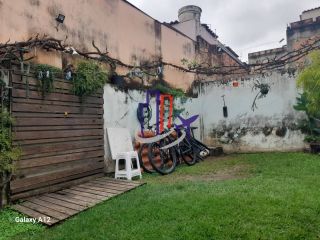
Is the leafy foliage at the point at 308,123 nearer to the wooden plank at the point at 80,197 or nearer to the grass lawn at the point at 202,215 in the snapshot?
the grass lawn at the point at 202,215

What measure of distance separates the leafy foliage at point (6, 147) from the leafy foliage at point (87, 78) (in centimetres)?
156

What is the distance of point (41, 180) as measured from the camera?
479cm

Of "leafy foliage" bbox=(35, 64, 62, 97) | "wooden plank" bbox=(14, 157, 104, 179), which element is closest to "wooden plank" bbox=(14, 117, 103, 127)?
"leafy foliage" bbox=(35, 64, 62, 97)

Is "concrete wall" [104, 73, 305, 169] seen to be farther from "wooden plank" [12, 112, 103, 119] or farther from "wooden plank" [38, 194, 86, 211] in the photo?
"wooden plank" [38, 194, 86, 211]

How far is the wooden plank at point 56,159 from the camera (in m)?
4.56

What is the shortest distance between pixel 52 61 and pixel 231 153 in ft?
20.8

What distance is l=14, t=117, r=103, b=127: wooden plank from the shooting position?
4.55 m

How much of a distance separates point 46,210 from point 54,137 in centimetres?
149

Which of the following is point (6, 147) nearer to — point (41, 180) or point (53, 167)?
point (41, 180)

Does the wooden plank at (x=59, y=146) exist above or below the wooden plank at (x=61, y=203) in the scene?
above

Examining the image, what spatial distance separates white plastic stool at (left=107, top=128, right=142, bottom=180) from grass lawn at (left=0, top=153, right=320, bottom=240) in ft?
3.73

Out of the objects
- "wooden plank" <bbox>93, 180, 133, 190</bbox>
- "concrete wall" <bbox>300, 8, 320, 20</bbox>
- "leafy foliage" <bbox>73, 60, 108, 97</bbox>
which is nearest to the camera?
"wooden plank" <bbox>93, 180, 133, 190</bbox>

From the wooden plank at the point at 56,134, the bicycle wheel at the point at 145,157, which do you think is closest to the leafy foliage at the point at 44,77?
the wooden plank at the point at 56,134

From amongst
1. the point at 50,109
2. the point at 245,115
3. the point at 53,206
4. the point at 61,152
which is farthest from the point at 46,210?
the point at 245,115
